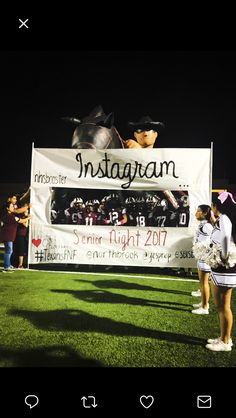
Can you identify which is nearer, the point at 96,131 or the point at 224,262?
the point at 224,262

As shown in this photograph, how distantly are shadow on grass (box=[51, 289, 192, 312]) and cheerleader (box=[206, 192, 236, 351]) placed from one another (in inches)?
53.6

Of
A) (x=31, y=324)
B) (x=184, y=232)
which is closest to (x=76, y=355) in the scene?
(x=31, y=324)

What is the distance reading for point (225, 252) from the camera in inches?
122

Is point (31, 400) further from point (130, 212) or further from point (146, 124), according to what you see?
point (146, 124)

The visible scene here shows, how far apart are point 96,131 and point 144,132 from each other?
121 cm

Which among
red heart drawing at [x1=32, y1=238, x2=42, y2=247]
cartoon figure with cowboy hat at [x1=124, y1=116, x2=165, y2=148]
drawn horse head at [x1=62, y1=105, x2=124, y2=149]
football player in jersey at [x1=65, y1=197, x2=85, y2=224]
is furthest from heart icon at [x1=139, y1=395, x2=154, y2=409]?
cartoon figure with cowboy hat at [x1=124, y1=116, x2=165, y2=148]

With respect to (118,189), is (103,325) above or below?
below

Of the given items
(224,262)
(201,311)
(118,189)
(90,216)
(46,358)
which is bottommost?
(46,358)

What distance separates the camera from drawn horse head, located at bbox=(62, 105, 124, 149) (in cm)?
729

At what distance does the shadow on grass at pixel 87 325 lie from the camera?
12.0 feet

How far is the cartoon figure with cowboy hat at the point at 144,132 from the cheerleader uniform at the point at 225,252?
482 centimetres

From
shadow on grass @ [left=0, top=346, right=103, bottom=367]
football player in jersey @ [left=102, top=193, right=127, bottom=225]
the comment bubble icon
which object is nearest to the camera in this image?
the comment bubble icon

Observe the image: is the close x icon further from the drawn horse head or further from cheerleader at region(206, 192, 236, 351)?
the drawn horse head

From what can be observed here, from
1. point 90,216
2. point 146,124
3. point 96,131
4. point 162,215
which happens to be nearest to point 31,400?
point 162,215
